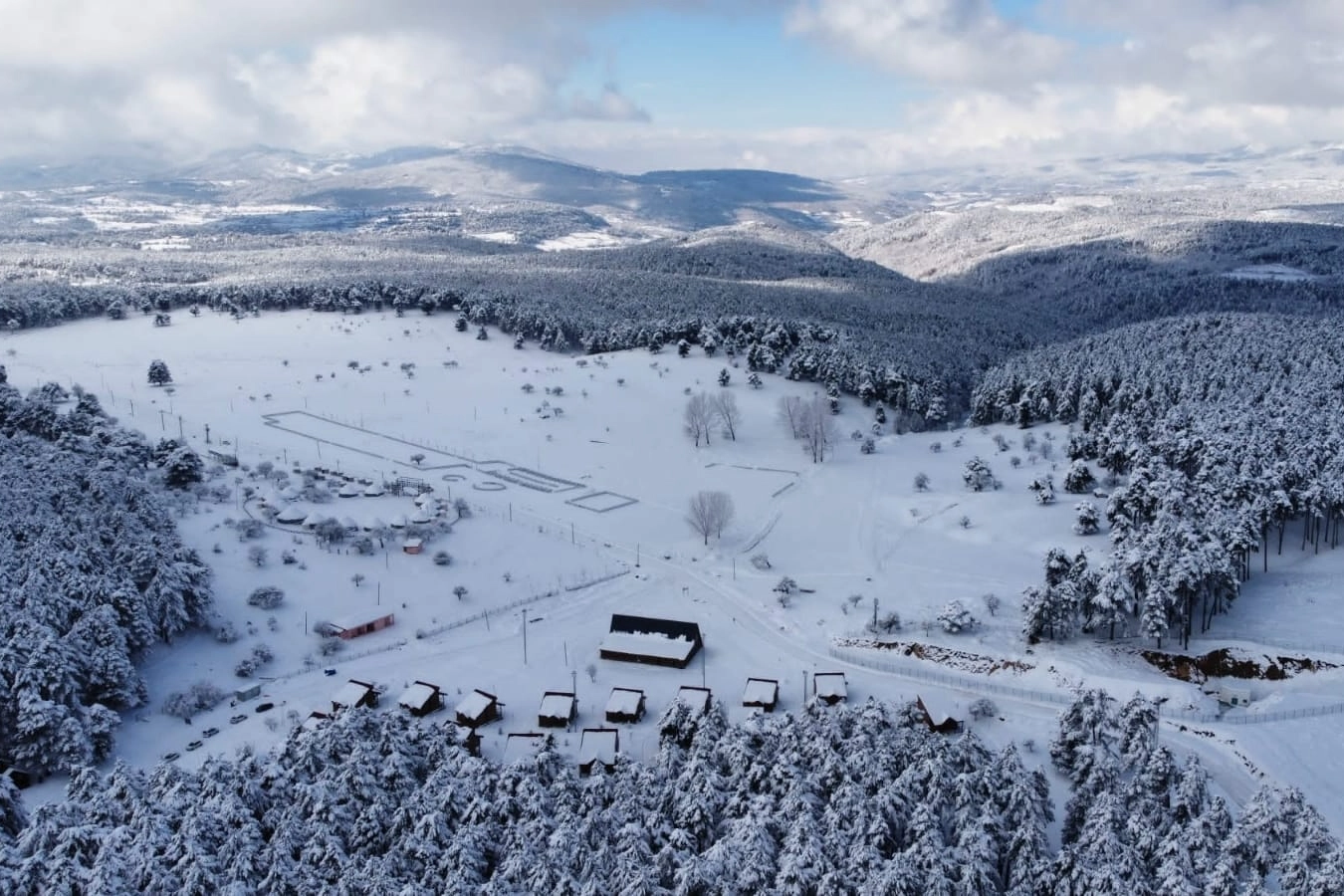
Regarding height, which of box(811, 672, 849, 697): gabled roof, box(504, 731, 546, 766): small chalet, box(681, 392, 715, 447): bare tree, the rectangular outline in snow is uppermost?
box(681, 392, 715, 447): bare tree

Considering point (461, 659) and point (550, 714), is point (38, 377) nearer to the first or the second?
point (461, 659)

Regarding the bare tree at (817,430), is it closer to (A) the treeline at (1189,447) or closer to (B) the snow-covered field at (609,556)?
(B) the snow-covered field at (609,556)


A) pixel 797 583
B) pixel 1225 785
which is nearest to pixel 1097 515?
pixel 797 583

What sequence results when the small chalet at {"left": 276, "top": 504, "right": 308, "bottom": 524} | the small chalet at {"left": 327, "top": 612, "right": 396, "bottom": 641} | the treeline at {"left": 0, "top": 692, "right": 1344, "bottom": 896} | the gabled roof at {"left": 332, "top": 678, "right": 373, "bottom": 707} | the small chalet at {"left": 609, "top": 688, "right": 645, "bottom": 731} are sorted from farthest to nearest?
the small chalet at {"left": 276, "top": 504, "right": 308, "bottom": 524} → the small chalet at {"left": 327, "top": 612, "right": 396, "bottom": 641} → the gabled roof at {"left": 332, "top": 678, "right": 373, "bottom": 707} → the small chalet at {"left": 609, "top": 688, "right": 645, "bottom": 731} → the treeline at {"left": 0, "top": 692, "right": 1344, "bottom": 896}

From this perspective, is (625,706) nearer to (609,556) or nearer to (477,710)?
(477,710)

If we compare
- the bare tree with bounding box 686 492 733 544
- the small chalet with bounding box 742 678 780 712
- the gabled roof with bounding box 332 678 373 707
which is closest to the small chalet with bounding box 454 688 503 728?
the gabled roof with bounding box 332 678 373 707

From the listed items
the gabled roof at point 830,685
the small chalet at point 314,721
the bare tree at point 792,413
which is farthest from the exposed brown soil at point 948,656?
the bare tree at point 792,413

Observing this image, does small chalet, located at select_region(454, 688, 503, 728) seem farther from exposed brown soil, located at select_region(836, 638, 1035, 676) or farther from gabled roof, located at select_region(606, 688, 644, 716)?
exposed brown soil, located at select_region(836, 638, 1035, 676)
